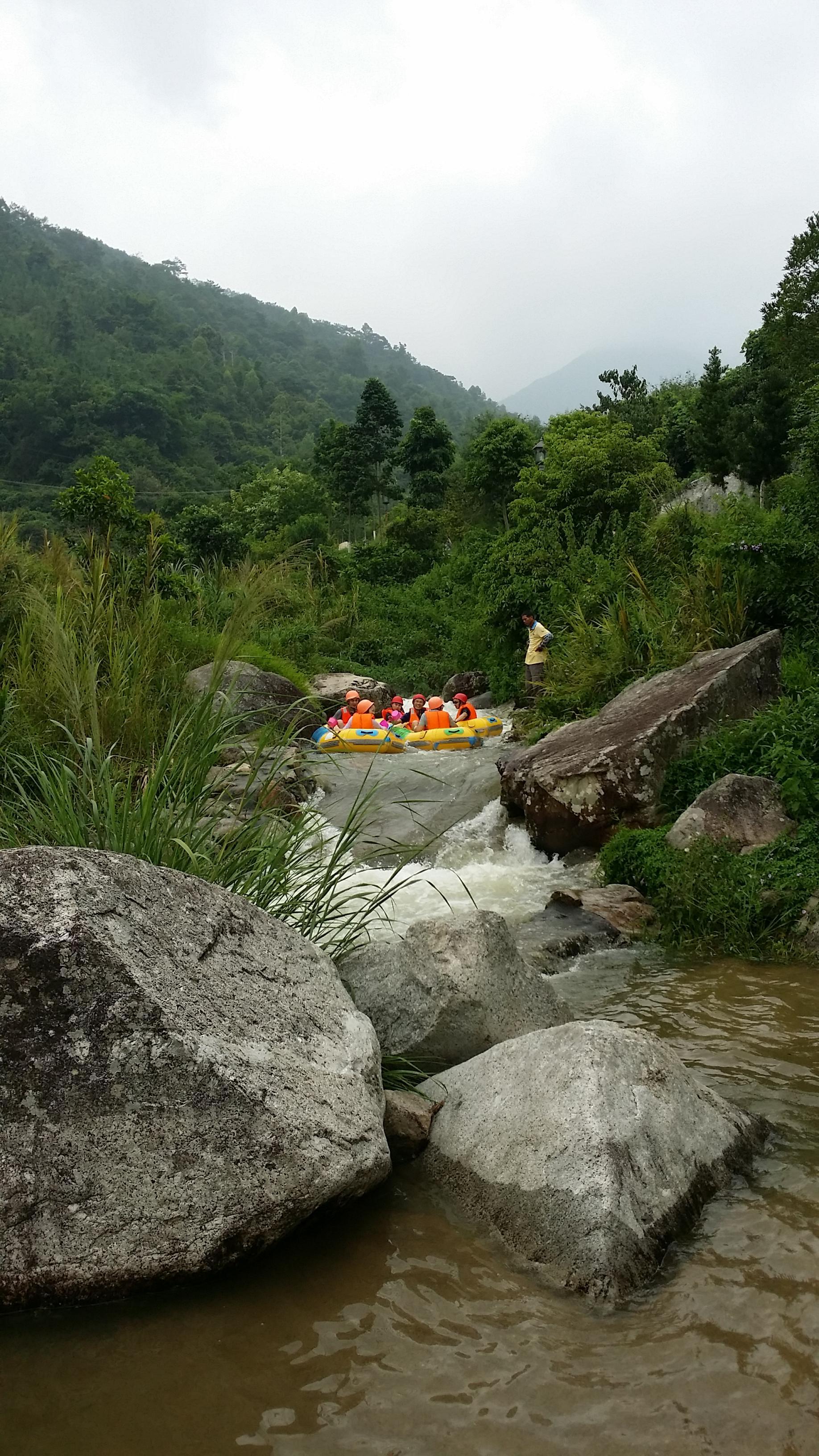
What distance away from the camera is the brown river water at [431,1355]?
2.32 metres

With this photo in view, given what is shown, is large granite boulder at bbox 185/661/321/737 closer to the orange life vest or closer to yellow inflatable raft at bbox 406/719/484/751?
yellow inflatable raft at bbox 406/719/484/751

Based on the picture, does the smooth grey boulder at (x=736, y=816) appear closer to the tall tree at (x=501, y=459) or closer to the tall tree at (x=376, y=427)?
the tall tree at (x=501, y=459)

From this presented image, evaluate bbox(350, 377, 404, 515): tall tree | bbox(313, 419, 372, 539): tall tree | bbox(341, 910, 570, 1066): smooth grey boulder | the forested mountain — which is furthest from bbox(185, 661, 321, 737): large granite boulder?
bbox(313, 419, 372, 539): tall tree

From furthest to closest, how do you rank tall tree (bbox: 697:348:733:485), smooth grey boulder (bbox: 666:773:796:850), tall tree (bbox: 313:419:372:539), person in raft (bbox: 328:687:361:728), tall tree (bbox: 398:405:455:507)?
tall tree (bbox: 313:419:372:539) < tall tree (bbox: 398:405:455:507) < tall tree (bbox: 697:348:733:485) < person in raft (bbox: 328:687:361:728) < smooth grey boulder (bbox: 666:773:796:850)

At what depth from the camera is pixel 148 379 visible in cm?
7644

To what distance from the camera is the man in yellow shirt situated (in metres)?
14.6

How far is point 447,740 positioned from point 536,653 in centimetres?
189

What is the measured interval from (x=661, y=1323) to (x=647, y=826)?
5.69 meters

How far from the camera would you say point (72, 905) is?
2.81 metres

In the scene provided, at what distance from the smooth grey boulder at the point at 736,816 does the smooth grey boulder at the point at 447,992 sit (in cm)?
310

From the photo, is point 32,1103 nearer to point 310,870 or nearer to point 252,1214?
point 252,1214

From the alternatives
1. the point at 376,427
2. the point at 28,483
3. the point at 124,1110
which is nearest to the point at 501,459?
the point at 376,427

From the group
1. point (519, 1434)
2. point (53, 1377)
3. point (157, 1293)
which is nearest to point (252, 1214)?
point (157, 1293)

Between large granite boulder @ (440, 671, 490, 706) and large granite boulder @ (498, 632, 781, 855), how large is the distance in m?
10.7
